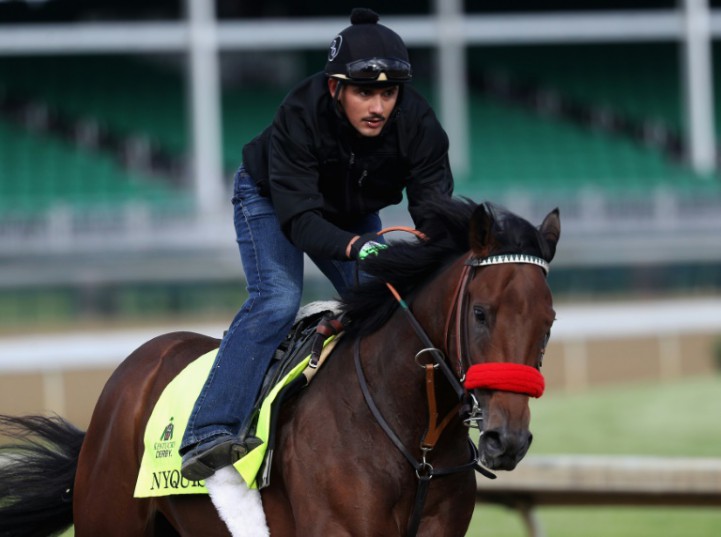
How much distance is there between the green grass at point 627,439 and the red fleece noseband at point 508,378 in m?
3.73

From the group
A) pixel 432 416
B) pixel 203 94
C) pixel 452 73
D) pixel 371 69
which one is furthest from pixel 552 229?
pixel 452 73

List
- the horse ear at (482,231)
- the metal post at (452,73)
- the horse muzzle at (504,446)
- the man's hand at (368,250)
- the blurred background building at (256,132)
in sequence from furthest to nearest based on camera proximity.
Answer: the metal post at (452,73) < the blurred background building at (256,132) < the man's hand at (368,250) < the horse ear at (482,231) < the horse muzzle at (504,446)

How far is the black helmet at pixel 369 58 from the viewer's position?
4.08 meters

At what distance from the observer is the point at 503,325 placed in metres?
3.55

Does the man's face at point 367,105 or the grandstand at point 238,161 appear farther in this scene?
the grandstand at point 238,161

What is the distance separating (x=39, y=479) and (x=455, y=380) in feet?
7.39

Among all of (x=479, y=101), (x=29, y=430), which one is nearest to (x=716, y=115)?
(x=479, y=101)

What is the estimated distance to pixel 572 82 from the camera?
26672 millimetres

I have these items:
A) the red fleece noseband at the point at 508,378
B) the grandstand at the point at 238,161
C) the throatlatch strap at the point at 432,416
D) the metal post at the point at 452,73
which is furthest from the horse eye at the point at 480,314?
the metal post at the point at 452,73

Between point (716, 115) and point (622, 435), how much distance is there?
18.9 meters

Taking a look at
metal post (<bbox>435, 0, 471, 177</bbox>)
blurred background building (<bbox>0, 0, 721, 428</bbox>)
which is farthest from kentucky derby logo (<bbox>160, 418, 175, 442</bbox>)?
metal post (<bbox>435, 0, 471, 177</bbox>)

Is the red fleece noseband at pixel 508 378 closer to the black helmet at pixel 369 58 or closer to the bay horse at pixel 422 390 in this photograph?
the bay horse at pixel 422 390

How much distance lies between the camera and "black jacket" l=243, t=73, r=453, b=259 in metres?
4.20

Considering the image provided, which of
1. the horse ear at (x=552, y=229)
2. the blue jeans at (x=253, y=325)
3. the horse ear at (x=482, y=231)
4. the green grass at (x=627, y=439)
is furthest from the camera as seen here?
the green grass at (x=627, y=439)
